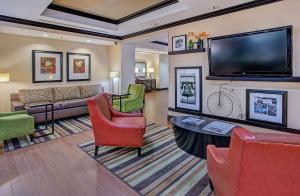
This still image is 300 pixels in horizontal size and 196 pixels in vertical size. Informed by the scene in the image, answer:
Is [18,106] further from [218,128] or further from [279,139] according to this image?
[279,139]

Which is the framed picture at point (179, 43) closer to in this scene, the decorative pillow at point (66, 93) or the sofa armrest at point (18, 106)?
the decorative pillow at point (66, 93)

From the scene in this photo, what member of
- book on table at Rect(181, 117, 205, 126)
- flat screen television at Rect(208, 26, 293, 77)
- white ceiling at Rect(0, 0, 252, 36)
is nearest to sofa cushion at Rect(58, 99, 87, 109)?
white ceiling at Rect(0, 0, 252, 36)

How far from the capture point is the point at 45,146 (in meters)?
3.61

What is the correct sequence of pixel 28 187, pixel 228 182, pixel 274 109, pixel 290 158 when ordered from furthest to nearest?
pixel 274 109, pixel 28 187, pixel 228 182, pixel 290 158

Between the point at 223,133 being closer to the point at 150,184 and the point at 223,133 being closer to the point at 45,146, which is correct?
the point at 150,184

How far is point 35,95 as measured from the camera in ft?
18.0

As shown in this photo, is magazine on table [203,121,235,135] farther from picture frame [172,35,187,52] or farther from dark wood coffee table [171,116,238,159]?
picture frame [172,35,187,52]

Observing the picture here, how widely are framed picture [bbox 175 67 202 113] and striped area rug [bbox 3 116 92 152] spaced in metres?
2.47

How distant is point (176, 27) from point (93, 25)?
7.55 feet

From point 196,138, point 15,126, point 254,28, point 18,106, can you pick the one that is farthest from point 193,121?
point 18,106

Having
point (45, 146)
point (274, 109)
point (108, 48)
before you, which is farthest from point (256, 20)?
point (108, 48)

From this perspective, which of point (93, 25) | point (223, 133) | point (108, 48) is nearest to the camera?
point (223, 133)

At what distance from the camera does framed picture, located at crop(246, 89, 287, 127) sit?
339cm

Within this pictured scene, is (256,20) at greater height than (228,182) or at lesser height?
greater
